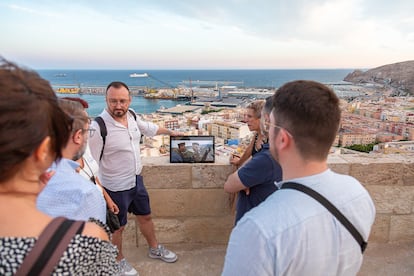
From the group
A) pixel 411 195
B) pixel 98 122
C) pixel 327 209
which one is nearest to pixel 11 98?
pixel 327 209

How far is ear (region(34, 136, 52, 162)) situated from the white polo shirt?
126cm

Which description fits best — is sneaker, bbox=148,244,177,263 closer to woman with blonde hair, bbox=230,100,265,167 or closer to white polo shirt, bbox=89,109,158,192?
white polo shirt, bbox=89,109,158,192

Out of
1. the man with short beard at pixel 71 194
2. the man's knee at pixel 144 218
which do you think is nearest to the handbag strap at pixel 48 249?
the man with short beard at pixel 71 194

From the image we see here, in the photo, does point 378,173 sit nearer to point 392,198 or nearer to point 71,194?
point 392,198

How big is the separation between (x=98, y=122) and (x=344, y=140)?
2132 cm

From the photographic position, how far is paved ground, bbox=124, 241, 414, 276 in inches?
83.1

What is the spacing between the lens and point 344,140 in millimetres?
20453

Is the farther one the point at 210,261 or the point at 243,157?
the point at 210,261

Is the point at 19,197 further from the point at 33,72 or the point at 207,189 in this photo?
the point at 207,189

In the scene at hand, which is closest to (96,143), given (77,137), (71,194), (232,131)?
(77,137)

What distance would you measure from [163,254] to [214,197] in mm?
585

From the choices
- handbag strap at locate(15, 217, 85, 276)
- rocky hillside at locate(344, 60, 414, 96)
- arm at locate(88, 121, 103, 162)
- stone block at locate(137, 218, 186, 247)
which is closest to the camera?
handbag strap at locate(15, 217, 85, 276)

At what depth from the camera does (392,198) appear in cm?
233

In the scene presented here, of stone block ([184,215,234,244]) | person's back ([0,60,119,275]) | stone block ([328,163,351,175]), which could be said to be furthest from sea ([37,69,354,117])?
person's back ([0,60,119,275])
